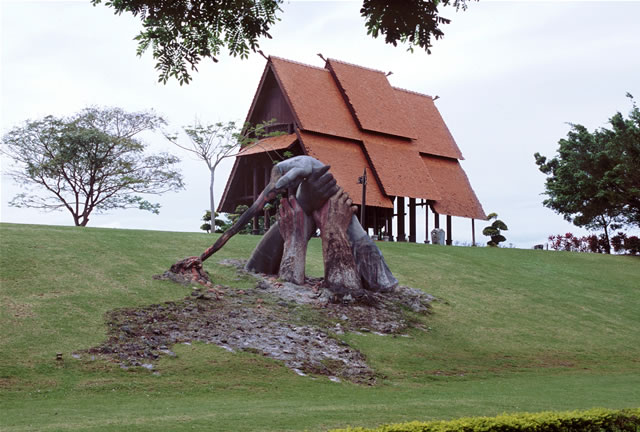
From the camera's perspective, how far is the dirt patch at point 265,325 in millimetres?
13531

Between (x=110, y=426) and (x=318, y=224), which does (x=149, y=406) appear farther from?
(x=318, y=224)

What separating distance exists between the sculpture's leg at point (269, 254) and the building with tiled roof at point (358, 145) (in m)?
14.6

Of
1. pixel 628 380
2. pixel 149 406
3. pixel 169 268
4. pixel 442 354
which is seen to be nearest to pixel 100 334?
pixel 149 406

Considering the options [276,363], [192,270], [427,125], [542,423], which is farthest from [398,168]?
[542,423]

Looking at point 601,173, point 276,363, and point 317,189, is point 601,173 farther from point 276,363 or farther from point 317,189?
point 276,363

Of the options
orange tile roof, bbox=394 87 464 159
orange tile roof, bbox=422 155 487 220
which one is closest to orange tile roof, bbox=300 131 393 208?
orange tile roof, bbox=422 155 487 220

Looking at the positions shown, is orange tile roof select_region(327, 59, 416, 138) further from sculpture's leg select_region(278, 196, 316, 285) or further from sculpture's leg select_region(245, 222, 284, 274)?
sculpture's leg select_region(278, 196, 316, 285)

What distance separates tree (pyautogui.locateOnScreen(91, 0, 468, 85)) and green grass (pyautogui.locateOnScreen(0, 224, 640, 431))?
5.02m

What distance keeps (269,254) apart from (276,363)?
5.68 m

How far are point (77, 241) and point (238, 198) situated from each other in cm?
1888

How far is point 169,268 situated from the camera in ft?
61.3

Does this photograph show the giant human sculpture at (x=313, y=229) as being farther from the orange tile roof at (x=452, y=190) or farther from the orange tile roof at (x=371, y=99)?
the orange tile roof at (x=452, y=190)

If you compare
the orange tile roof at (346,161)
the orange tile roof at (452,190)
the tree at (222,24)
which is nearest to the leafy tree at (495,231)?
the orange tile roof at (452,190)

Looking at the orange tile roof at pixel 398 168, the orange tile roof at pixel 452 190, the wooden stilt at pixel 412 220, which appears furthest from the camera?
the orange tile roof at pixel 452 190
